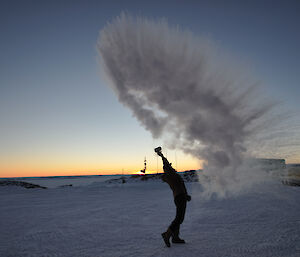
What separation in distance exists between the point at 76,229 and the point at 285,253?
6.03m

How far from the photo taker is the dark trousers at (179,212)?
4.89m

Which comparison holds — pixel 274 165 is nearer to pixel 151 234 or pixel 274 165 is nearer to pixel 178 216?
pixel 151 234

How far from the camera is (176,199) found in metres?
5.01

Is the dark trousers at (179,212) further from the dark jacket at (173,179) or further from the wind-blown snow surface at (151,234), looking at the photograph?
the wind-blown snow surface at (151,234)

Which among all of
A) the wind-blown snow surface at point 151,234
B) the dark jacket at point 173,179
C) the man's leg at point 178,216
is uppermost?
the dark jacket at point 173,179

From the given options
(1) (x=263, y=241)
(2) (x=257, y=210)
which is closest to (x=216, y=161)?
(2) (x=257, y=210)

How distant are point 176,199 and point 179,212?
30 cm

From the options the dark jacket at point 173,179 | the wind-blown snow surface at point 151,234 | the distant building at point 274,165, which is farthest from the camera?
the distant building at point 274,165

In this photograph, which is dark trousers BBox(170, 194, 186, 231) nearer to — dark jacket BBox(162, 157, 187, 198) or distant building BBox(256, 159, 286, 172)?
dark jacket BBox(162, 157, 187, 198)

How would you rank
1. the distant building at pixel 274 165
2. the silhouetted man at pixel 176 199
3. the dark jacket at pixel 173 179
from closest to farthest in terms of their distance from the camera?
the silhouetted man at pixel 176 199
the dark jacket at pixel 173 179
the distant building at pixel 274 165

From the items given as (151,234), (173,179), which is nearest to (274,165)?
(151,234)

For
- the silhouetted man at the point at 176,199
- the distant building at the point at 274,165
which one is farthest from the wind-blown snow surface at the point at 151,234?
the distant building at the point at 274,165

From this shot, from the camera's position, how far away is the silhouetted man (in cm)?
489

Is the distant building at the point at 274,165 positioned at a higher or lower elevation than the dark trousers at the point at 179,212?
higher
